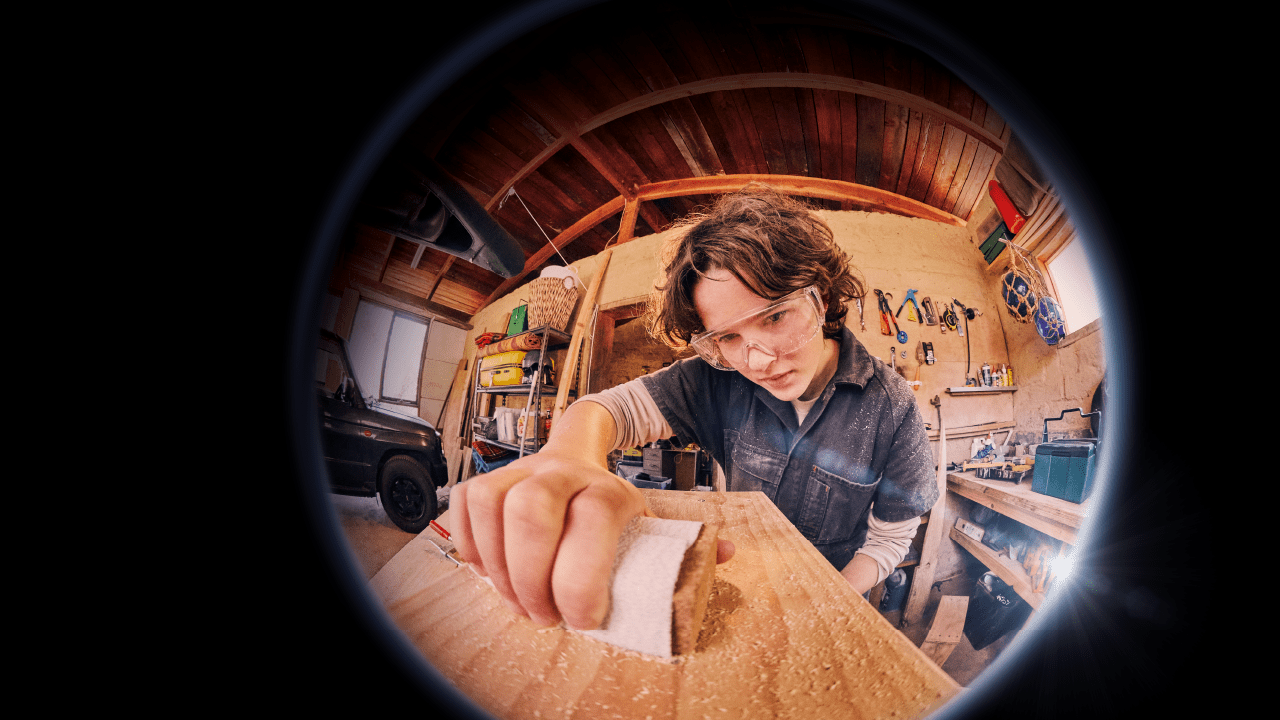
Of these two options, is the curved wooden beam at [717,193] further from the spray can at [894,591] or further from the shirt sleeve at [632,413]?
the spray can at [894,591]

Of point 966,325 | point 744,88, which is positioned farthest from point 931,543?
point 744,88

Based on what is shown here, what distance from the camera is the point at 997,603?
19.1 inches

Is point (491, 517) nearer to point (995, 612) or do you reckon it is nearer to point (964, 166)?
point (995, 612)

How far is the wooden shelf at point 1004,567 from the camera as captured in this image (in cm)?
47

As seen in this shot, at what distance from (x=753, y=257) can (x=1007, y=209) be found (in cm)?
31

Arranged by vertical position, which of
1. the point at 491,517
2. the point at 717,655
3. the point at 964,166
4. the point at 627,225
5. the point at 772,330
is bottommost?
the point at 717,655

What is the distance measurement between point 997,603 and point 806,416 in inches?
11.4

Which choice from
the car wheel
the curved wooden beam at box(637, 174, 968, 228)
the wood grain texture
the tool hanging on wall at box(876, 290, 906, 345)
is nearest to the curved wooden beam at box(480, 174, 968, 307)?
the curved wooden beam at box(637, 174, 968, 228)

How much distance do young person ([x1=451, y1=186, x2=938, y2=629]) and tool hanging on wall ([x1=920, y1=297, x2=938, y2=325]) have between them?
3.5 inches

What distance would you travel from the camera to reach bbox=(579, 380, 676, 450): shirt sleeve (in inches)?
20.4

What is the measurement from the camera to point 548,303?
542 millimetres

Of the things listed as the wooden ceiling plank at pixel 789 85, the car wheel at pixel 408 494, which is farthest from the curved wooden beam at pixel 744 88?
the car wheel at pixel 408 494

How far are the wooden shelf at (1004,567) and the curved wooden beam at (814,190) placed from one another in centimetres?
37

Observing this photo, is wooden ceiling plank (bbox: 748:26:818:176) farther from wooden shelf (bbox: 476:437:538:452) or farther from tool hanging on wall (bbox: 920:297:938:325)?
wooden shelf (bbox: 476:437:538:452)
